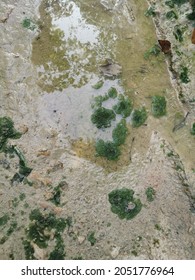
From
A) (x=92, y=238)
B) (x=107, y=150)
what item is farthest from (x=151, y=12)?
(x=92, y=238)

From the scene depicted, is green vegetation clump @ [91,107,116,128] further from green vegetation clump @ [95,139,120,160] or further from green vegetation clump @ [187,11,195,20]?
green vegetation clump @ [187,11,195,20]

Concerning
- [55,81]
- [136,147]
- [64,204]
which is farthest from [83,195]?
[55,81]

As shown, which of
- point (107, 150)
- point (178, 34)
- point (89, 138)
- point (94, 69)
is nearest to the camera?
point (107, 150)

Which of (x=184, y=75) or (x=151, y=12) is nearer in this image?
(x=184, y=75)

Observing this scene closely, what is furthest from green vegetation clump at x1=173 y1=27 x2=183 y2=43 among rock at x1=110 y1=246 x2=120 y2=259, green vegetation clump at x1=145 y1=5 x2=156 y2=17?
rock at x1=110 y1=246 x2=120 y2=259

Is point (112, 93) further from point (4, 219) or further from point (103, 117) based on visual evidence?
point (4, 219)

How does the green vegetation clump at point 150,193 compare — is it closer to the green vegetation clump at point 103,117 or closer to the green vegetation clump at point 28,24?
the green vegetation clump at point 103,117
